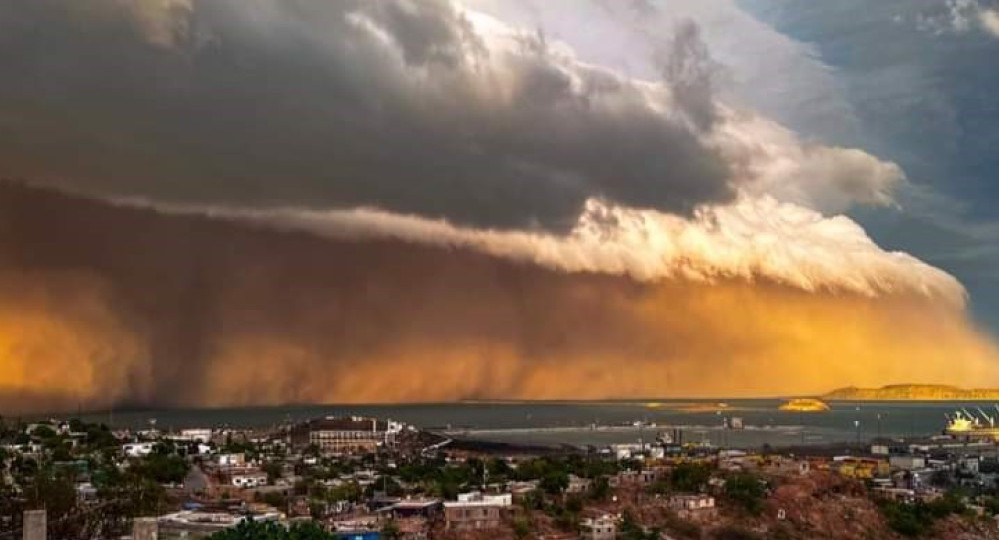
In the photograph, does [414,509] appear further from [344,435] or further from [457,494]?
[344,435]

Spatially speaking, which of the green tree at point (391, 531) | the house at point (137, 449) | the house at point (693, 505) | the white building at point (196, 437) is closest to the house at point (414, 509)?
the green tree at point (391, 531)

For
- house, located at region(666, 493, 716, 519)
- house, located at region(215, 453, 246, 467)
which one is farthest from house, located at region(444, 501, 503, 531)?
house, located at region(215, 453, 246, 467)

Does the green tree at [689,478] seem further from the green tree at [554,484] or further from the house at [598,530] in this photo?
the house at [598,530]

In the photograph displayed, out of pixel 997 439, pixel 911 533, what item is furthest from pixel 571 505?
pixel 997 439

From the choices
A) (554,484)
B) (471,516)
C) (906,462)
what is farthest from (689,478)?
(906,462)

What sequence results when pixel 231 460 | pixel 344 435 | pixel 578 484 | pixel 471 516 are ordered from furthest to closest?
pixel 344 435 < pixel 231 460 < pixel 578 484 < pixel 471 516
